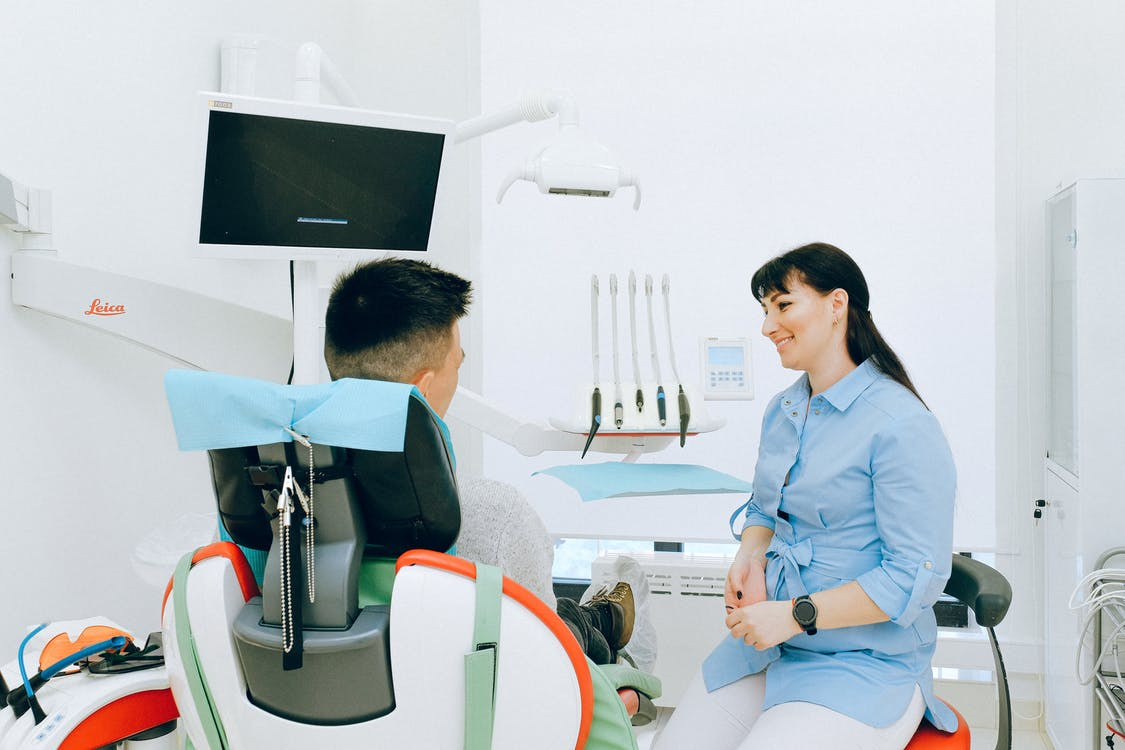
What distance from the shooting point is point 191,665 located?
104 cm

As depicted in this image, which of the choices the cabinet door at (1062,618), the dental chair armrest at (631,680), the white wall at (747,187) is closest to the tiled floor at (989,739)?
the cabinet door at (1062,618)

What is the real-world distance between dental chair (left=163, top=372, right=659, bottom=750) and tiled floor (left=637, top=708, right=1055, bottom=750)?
71.0 inches

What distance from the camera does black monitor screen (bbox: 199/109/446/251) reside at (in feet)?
4.42

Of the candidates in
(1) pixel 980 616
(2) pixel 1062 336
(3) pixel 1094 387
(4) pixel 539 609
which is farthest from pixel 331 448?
(2) pixel 1062 336

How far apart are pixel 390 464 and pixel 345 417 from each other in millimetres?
77

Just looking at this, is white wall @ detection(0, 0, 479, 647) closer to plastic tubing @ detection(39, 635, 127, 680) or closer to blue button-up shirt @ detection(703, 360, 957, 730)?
plastic tubing @ detection(39, 635, 127, 680)

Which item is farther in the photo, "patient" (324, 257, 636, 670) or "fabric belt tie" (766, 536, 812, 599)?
"fabric belt tie" (766, 536, 812, 599)

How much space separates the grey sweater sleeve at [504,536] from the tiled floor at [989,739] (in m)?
1.57

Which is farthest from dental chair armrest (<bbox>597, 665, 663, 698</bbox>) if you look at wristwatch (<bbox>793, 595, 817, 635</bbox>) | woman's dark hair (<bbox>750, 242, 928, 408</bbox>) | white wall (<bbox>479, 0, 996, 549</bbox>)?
white wall (<bbox>479, 0, 996, 549</bbox>)

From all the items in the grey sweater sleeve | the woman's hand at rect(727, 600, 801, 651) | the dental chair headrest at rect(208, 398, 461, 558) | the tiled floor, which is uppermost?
the dental chair headrest at rect(208, 398, 461, 558)

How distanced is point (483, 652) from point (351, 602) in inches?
6.1

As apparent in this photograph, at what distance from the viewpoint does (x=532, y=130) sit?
9.97 ft

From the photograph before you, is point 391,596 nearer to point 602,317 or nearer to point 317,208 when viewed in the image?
point 317,208

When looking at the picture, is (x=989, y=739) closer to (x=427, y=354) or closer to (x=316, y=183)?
(x=427, y=354)
